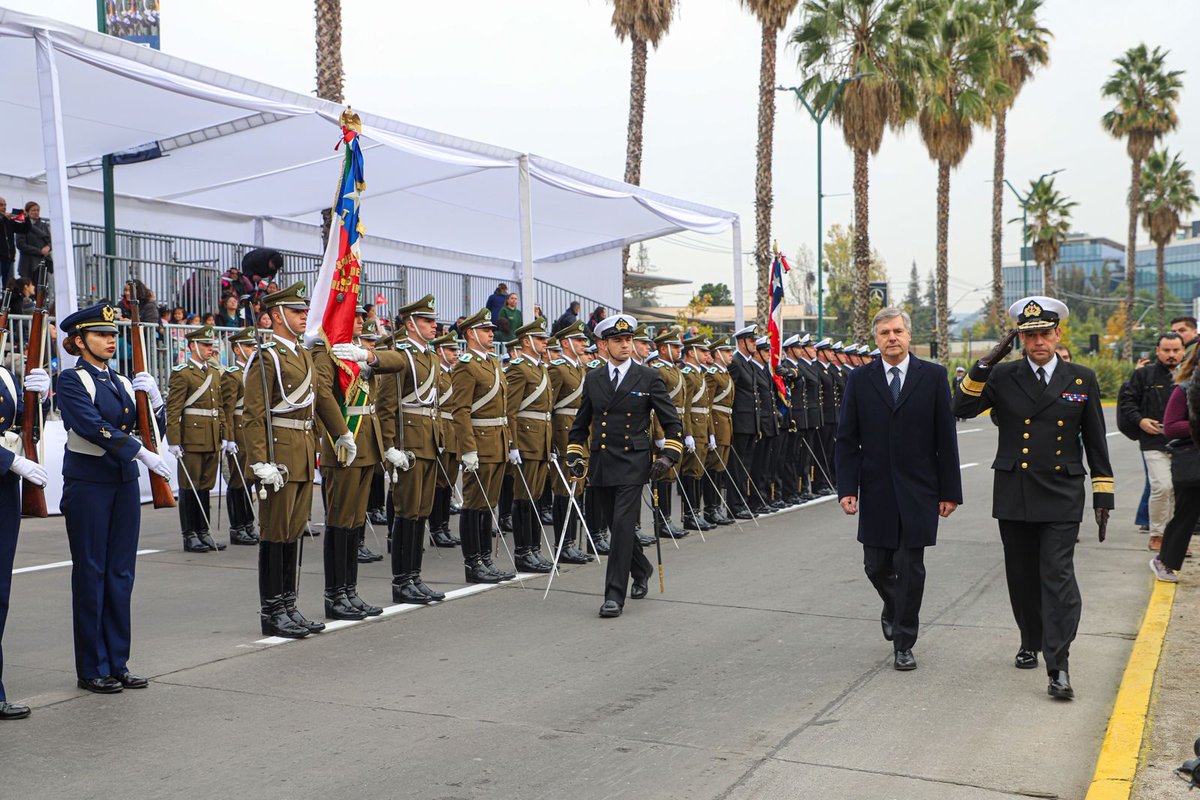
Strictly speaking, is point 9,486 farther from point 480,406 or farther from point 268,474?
point 480,406

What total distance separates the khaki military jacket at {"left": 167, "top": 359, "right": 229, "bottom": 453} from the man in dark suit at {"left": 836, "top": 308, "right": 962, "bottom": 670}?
7.96 m

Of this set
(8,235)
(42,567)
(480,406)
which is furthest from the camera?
(8,235)

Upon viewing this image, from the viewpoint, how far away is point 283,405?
801 cm

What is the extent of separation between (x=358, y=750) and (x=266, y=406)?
3011 mm

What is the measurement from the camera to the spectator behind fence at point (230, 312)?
760 inches

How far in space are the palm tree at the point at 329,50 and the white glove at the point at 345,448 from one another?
1144 cm

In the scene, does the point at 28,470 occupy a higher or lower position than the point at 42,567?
higher

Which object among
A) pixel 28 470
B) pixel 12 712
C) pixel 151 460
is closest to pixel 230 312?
pixel 151 460

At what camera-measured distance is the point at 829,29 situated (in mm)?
32844

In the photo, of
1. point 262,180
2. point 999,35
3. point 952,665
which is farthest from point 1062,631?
point 999,35

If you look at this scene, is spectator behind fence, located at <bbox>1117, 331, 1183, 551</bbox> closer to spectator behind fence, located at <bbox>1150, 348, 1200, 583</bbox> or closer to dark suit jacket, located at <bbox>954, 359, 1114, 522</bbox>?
spectator behind fence, located at <bbox>1150, 348, 1200, 583</bbox>

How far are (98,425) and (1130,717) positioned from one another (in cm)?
559

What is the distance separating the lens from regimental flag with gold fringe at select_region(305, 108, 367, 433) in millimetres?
8693

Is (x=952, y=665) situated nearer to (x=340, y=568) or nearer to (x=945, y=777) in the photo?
(x=945, y=777)
